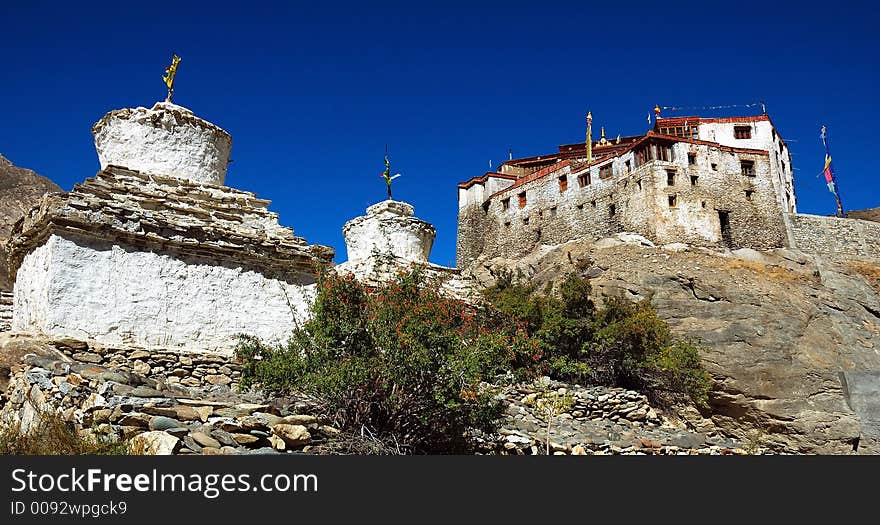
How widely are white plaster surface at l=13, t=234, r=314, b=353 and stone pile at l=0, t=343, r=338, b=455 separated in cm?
70

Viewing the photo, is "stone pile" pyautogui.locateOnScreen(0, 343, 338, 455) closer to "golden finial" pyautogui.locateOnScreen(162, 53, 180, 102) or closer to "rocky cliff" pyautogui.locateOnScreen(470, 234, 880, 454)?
"golden finial" pyautogui.locateOnScreen(162, 53, 180, 102)

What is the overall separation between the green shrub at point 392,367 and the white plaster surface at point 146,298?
3.76ft

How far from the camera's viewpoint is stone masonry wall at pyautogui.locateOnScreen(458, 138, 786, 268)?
28.9m

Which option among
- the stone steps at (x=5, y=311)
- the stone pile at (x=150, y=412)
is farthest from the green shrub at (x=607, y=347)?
the stone steps at (x=5, y=311)

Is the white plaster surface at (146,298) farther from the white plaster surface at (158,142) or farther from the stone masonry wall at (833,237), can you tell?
the stone masonry wall at (833,237)

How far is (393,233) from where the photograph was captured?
19.3 m

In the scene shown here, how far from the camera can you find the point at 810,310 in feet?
75.5

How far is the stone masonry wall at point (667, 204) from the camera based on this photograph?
94.9 feet

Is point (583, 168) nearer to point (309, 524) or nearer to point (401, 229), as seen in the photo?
point (401, 229)

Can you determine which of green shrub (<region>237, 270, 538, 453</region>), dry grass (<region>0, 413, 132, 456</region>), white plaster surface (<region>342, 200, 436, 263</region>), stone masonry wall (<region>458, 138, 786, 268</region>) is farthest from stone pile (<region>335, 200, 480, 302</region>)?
stone masonry wall (<region>458, 138, 786, 268</region>)

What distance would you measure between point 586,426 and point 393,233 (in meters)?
8.74

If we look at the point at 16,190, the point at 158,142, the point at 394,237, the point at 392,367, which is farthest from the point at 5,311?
the point at 16,190

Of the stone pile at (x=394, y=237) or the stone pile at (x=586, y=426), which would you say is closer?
the stone pile at (x=586, y=426)

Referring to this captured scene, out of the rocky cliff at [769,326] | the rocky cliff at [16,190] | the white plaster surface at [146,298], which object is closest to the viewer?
the white plaster surface at [146,298]
